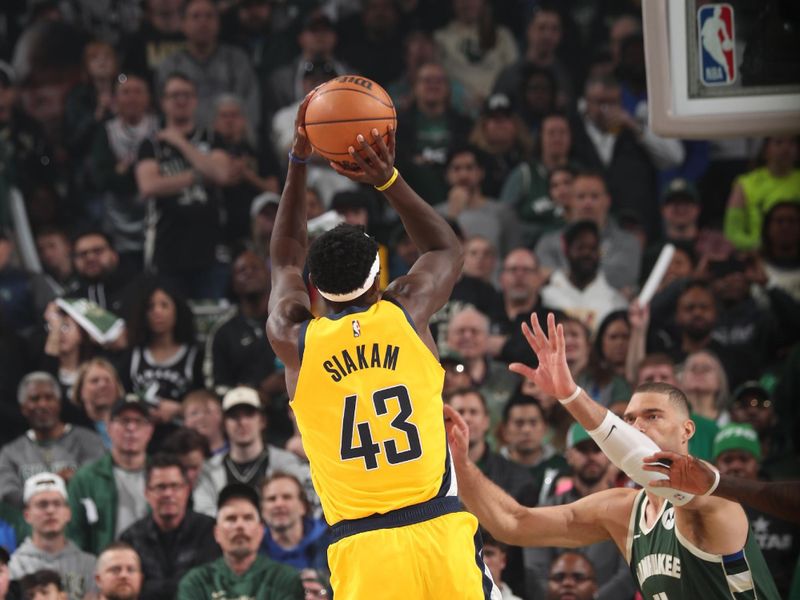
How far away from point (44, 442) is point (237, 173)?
123 inches

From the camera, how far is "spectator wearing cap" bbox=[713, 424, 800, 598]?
962cm

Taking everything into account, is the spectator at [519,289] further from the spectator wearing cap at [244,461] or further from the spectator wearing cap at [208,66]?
the spectator wearing cap at [208,66]

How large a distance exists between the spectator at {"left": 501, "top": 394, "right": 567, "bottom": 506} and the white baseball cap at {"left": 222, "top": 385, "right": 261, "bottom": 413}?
1.73 meters

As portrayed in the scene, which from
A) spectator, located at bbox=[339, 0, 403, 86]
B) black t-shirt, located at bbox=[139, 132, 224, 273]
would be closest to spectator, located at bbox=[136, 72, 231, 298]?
black t-shirt, located at bbox=[139, 132, 224, 273]

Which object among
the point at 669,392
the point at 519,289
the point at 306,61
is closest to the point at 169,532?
the point at 519,289

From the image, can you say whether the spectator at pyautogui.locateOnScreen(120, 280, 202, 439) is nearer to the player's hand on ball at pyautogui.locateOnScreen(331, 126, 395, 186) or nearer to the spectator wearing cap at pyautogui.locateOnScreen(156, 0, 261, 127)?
the spectator wearing cap at pyautogui.locateOnScreen(156, 0, 261, 127)

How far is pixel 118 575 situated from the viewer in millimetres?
→ 9148

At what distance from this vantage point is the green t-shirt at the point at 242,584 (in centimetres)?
913

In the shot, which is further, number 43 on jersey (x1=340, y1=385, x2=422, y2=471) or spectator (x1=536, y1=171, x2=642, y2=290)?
spectator (x1=536, y1=171, x2=642, y2=290)

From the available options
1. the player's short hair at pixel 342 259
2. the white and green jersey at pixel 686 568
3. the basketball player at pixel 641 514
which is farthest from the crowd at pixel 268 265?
the player's short hair at pixel 342 259

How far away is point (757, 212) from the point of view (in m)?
12.5

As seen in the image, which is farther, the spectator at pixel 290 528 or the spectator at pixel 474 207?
the spectator at pixel 474 207

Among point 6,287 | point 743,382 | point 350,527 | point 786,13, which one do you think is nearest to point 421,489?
point 350,527

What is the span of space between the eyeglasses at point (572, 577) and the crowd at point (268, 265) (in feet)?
0.04
